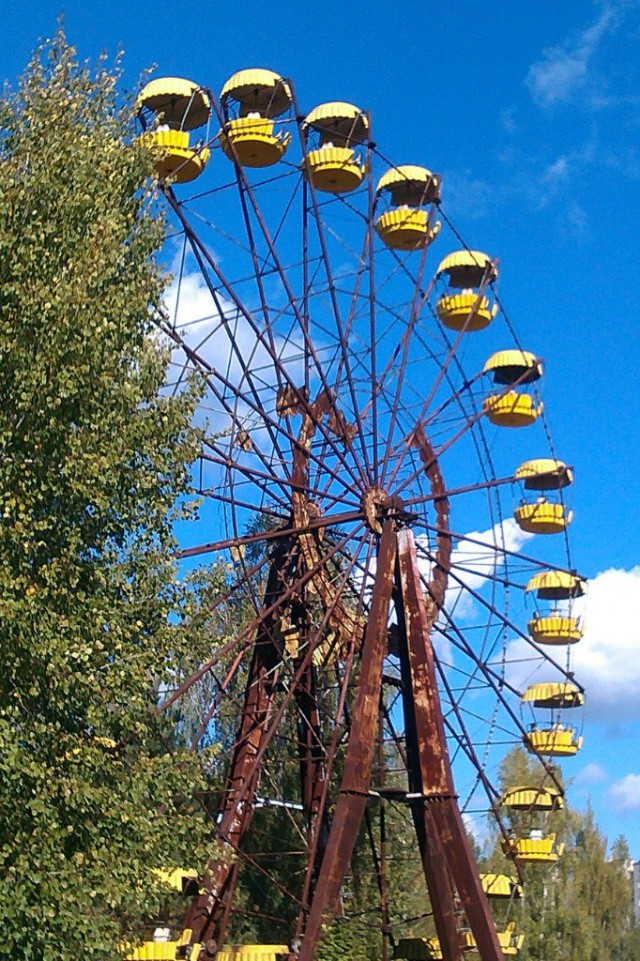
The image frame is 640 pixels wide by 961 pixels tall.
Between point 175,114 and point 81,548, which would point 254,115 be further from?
point 81,548

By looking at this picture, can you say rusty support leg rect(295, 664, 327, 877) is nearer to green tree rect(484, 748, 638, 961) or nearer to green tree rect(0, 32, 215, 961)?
green tree rect(0, 32, 215, 961)

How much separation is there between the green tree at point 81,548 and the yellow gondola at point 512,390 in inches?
449

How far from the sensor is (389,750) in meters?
35.2

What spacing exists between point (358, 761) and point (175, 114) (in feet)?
37.4

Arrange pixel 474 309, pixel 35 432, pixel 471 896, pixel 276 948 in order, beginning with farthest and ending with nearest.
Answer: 1. pixel 474 309
2. pixel 276 948
3. pixel 471 896
4. pixel 35 432

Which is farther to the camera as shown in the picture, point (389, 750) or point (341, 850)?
point (389, 750)

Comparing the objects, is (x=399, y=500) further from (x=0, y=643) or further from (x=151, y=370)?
(x=0, y=643)

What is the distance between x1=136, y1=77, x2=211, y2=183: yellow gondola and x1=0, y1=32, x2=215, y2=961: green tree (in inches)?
261

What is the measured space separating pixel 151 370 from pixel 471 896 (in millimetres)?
7683

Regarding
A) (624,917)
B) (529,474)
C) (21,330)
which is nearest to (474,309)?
(529,474)

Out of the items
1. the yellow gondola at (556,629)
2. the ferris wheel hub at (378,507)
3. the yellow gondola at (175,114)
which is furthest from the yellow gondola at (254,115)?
the yellow gondola at (556,629)

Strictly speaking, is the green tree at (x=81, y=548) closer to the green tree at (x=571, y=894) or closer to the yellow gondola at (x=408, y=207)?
the yellow gondola at (x=408, y=207)

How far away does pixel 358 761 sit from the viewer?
58.9 ft

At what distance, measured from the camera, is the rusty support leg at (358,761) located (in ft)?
56.2
